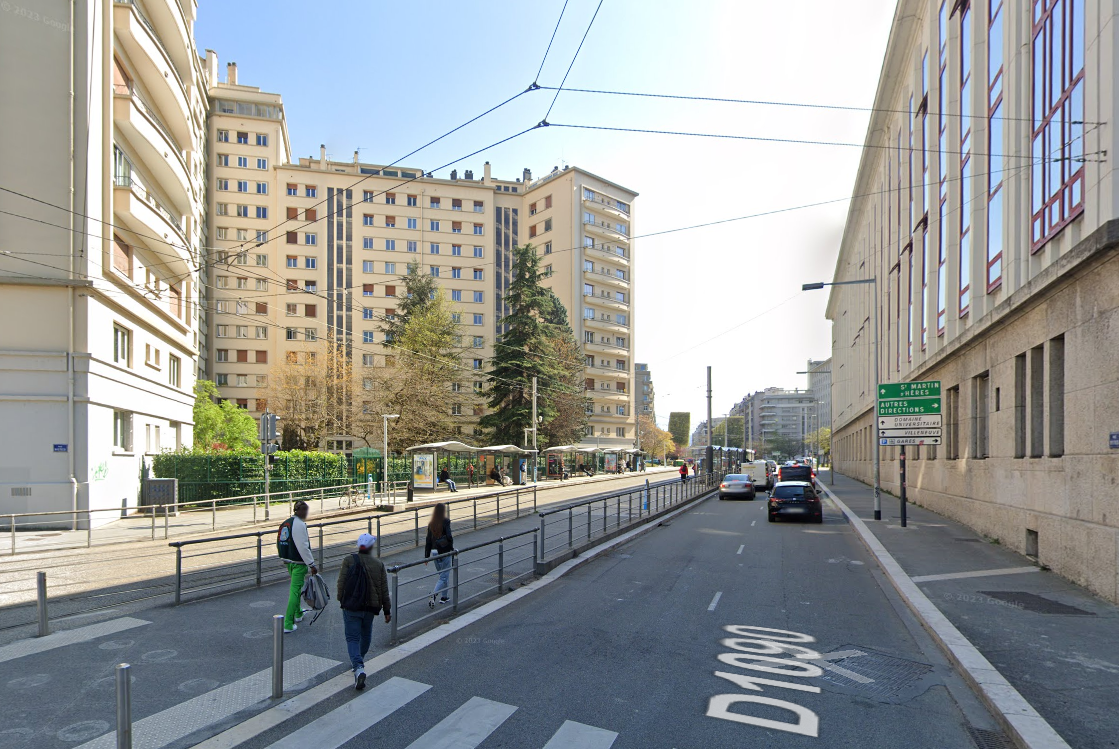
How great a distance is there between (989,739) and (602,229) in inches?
2902

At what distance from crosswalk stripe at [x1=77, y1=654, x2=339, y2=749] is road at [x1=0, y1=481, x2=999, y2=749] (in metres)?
0.02

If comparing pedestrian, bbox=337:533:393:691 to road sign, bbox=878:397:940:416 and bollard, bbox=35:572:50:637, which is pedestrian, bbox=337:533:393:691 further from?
road sign, bbox=878:397:940:416

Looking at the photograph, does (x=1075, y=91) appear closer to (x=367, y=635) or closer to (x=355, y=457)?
(x=367, y=635)

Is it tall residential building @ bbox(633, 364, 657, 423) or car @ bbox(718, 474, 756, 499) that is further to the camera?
tall residential building @ bbox(633, 364, 657, 423)

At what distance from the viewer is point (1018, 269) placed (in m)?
15.7

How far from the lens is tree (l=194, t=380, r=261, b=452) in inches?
1502

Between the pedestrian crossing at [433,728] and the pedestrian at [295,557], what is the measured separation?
287 centimetres

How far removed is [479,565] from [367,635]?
7.23m

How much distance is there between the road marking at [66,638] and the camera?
7996 mm

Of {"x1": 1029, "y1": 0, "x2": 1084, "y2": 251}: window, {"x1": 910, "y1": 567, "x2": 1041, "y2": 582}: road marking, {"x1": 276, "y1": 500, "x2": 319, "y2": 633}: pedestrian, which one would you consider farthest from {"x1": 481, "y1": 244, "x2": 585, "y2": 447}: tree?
{"x1": 276, "y1": 500, "x2": 319, "y2": 633}: pedestrian

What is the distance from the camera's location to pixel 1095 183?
11516 millimetres

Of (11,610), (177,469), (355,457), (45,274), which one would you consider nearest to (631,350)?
(355,457)

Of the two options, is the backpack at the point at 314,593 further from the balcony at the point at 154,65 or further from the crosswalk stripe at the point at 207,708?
the balcony at the point at 154,65

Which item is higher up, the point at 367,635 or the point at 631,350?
the point at 631,350
